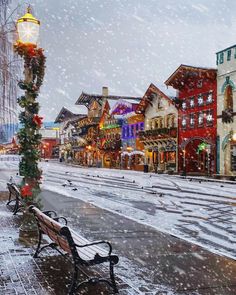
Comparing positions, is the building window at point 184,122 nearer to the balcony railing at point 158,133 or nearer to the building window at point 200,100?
the balcony railing at point 158,133

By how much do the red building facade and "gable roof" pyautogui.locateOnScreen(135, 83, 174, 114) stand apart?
311cm

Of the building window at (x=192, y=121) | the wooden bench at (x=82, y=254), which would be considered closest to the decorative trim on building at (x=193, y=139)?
the building window at (x=192, y=121)

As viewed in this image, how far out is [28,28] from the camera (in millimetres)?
10367

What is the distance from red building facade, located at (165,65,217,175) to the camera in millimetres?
44844

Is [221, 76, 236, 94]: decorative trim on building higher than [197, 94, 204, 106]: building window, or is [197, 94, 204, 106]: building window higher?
[221, 76, 236, 94]: decorative trim on building

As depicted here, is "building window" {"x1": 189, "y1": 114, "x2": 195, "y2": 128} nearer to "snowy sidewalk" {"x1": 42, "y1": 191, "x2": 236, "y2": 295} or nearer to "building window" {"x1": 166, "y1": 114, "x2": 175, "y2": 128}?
"building window" {"x1": 166, "y1": 114, "x2": 175, "y2": 128}

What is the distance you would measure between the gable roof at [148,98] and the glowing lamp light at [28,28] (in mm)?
43097

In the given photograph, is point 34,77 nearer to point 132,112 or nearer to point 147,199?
point 147,199

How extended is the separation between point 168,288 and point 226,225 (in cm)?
684

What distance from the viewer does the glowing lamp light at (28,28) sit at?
33.9 ft

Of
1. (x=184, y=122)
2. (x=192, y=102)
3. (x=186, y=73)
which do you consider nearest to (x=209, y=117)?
(x=192, y=102)

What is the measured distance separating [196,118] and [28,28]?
39.3 m

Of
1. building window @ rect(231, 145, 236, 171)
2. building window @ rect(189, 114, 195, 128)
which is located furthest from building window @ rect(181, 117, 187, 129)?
building window @ rect(231, 145, 236, 171)

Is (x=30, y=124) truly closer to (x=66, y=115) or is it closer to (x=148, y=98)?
(x=148, y=98)
